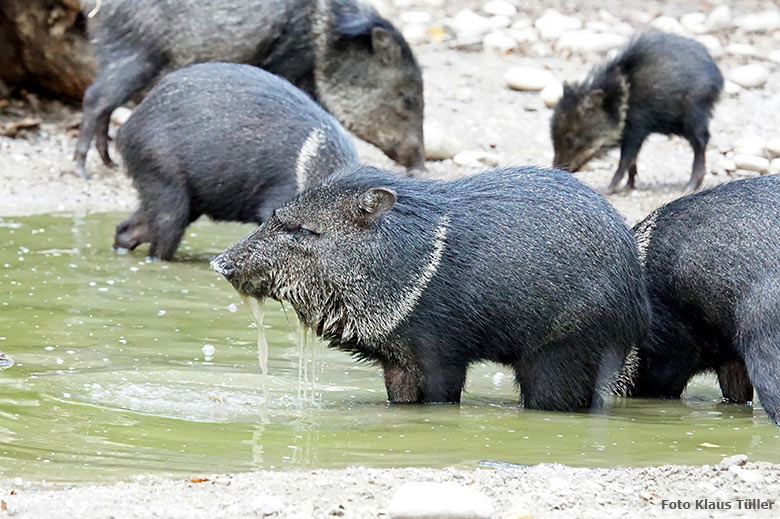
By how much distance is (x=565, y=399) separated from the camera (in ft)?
16.8

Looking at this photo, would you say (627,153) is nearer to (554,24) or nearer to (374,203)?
(554,24)

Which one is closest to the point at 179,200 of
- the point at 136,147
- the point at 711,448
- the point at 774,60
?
the point at 136,147

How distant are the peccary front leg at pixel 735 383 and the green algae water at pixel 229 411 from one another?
0.08 meters

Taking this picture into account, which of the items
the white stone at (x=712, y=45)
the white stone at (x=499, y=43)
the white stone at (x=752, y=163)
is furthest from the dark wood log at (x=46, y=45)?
the white stone at (x=712, y=45)

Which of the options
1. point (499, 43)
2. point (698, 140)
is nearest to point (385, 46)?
point (698, 140)

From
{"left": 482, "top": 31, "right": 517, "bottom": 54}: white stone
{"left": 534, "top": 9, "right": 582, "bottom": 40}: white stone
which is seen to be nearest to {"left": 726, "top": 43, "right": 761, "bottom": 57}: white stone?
{"left": 534, "top": 9, "right": 582, "bottom": 40}: white stone

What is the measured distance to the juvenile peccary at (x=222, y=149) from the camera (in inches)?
305

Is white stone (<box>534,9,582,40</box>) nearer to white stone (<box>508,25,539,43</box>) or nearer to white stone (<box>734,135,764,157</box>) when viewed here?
white stone (<box>508,25,539,43</box>)

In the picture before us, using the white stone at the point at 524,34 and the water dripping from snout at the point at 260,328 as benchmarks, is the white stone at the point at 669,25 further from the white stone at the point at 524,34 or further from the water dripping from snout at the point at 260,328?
the water dripping from snout at the point at 260,328

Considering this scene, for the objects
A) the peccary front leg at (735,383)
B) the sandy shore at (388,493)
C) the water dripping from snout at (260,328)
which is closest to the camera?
the sandy shore at (388,493)

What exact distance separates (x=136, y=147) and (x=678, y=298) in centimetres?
392

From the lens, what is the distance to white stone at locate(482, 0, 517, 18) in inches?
605

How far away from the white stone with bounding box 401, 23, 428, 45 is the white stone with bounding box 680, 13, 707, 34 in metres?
3.21

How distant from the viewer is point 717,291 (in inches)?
200
